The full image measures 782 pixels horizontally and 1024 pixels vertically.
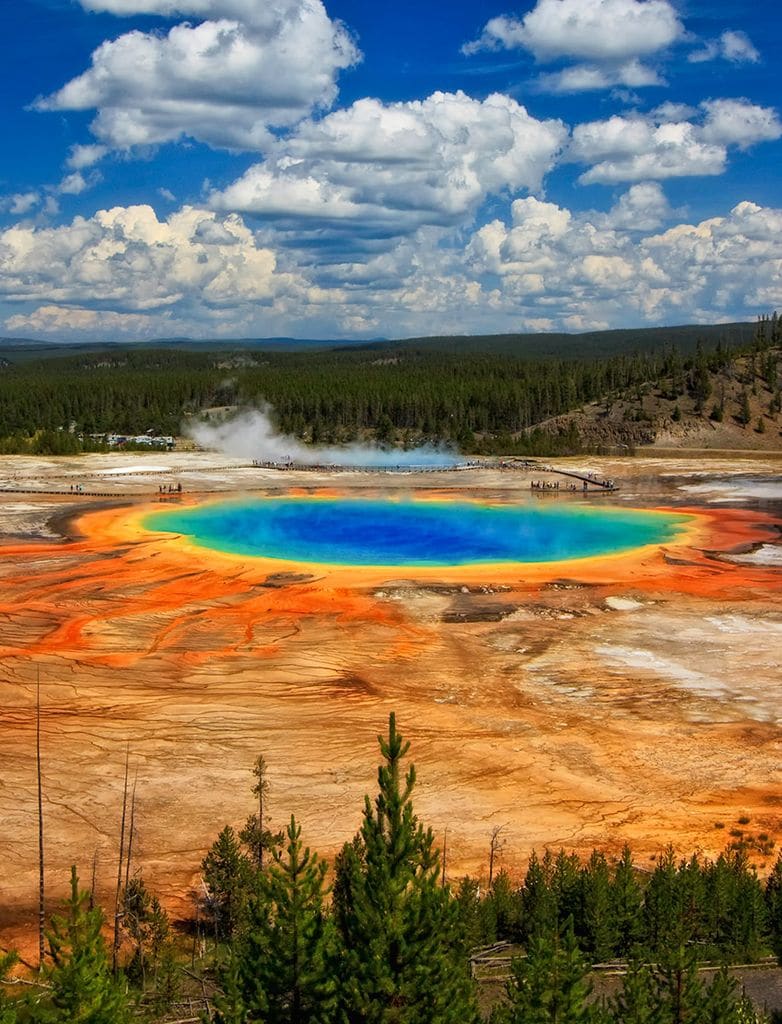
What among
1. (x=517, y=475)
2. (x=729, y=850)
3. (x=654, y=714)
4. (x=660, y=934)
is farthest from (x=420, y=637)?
(x=517, y=475)

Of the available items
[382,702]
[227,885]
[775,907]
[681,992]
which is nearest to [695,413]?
[382,702]

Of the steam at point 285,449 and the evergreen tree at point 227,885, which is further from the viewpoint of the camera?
the steam at point 285,449

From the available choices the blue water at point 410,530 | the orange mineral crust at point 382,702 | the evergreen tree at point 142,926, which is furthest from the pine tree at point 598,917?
the blue water at point 410,530

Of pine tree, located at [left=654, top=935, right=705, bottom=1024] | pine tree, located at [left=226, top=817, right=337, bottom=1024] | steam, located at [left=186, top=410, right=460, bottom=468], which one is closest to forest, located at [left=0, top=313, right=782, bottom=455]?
steam, located at [left=186, top=410, right=460, bottom=468]

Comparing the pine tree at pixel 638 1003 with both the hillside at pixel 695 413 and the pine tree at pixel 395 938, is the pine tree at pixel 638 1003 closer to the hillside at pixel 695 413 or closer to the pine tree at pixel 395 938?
the pine tree at pixel 395 938

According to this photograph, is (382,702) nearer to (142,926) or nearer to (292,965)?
(142,926)
